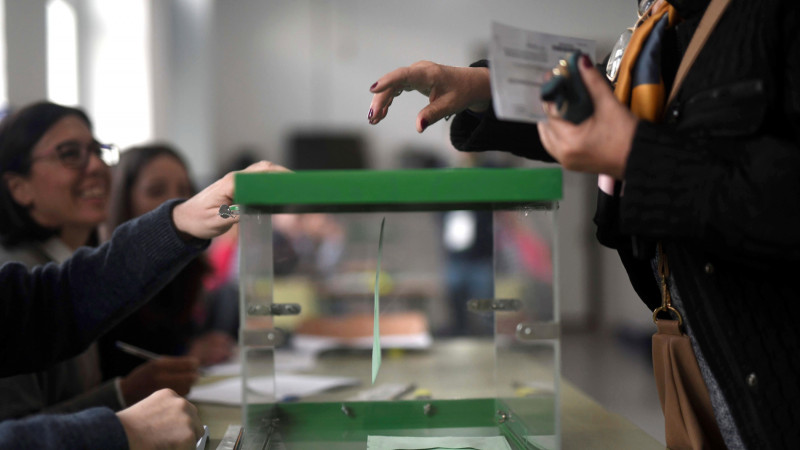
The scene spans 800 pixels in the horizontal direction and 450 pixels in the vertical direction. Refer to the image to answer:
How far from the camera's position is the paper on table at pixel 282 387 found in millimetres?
1323

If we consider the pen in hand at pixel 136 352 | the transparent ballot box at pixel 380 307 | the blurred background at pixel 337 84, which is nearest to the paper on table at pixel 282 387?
the transparent ballot box at pixel 380 307

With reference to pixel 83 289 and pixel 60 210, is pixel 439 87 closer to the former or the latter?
pixel 83 289

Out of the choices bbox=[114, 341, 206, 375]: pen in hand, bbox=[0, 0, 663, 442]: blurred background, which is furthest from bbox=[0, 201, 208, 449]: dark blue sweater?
bbox=[0, 0, 663, 442]: blurred background

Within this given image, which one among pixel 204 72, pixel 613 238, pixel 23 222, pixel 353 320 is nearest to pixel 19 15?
pixel 23 222

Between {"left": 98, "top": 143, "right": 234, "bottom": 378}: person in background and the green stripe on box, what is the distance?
134 cm

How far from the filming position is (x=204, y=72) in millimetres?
5738

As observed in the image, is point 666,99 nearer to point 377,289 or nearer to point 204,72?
point 377,289

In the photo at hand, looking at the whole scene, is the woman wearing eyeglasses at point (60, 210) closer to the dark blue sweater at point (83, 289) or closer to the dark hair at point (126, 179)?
the dark blue sweater at point (83, 289)

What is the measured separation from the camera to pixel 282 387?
4.73ft

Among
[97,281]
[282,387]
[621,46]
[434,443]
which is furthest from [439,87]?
[282,387]

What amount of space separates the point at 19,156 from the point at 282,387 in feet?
2.43

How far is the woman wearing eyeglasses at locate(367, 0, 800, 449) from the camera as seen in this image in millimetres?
605

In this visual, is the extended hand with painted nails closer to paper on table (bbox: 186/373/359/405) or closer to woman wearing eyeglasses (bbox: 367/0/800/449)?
woman wearing eyeglasses (bbox: 367/0/800/449)

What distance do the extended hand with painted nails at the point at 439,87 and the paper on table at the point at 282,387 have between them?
22.9 inches
